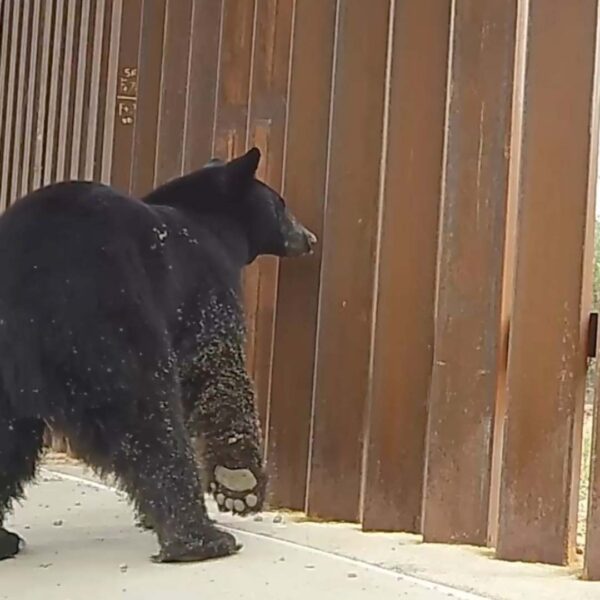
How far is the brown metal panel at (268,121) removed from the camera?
12.5 feet

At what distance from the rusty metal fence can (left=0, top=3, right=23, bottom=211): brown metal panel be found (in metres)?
2.82

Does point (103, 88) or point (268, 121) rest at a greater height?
point (103, 88)

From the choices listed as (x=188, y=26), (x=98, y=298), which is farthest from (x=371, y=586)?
(x=188, y=26)

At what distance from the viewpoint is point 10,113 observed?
22.8 feet

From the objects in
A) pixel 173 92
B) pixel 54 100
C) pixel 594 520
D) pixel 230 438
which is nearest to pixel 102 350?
pixel 230 438

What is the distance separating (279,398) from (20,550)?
3.24 feet

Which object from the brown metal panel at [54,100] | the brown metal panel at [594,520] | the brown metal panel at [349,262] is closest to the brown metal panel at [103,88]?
the brown metal panel at [54,100]

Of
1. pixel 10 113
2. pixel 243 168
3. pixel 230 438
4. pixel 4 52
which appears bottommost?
pixel 230 438

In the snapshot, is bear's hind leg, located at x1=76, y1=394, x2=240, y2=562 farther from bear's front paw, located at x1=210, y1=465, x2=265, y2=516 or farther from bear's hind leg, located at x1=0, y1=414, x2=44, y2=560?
bear's front paw, located at x1=210, y1=465, x2=265, y2=516

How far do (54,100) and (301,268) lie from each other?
260 cm

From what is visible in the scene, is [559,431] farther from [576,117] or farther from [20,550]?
[20,550]

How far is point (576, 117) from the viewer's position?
279 centimetres

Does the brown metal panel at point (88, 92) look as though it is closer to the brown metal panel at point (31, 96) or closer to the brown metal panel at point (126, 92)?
the brown metal panel at point (126, 92)

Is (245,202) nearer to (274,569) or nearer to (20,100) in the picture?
(274,569)
